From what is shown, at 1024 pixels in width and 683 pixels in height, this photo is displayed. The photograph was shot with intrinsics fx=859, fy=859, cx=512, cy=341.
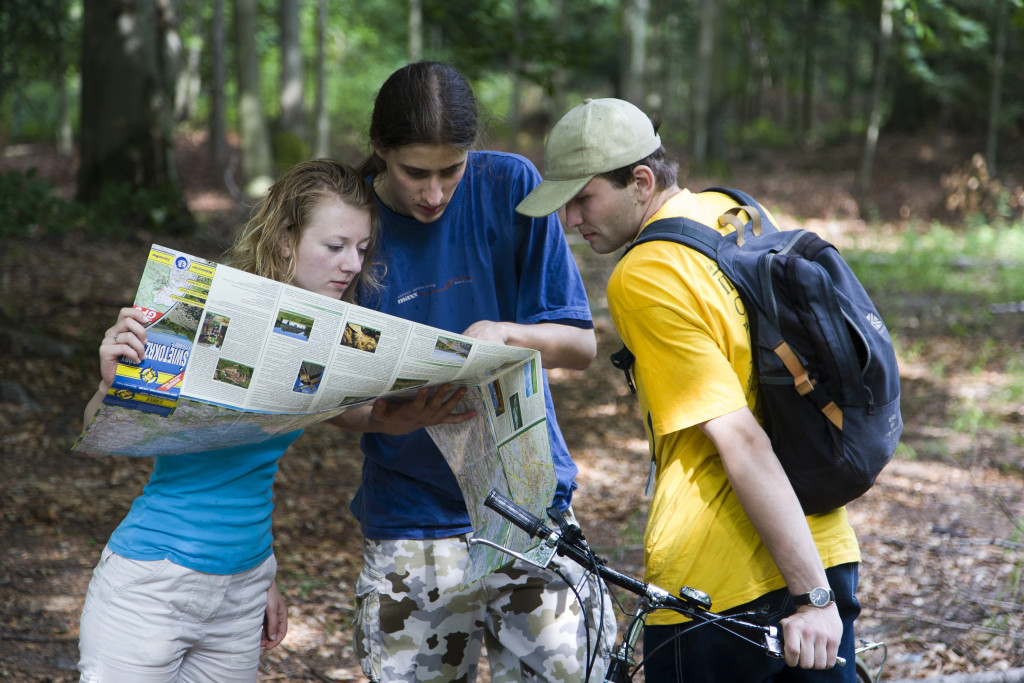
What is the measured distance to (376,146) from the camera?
7.54ft

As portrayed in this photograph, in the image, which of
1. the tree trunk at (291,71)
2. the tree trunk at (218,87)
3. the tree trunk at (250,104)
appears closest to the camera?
the tree trunk at (250,104)

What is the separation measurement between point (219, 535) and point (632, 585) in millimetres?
Result: 993

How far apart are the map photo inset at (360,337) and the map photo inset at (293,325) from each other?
0.25 feet

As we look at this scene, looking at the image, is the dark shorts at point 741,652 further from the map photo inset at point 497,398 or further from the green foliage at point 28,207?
the green foliage at point 28,207

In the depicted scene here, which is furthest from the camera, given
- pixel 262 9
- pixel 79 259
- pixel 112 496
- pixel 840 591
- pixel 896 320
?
pixel 262 9

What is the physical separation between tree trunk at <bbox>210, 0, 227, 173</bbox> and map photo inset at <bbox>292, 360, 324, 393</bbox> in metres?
17.2

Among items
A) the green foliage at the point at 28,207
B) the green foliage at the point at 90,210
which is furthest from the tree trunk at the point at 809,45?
the green foliage at the point at 28,207

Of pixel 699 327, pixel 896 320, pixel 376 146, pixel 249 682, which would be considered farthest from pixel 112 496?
pixel 896 320

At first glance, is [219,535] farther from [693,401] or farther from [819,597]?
[819,597]

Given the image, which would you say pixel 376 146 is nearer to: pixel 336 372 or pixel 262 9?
pixel 336 372

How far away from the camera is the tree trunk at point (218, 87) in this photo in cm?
1719

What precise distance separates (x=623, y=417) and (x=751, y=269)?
5646mm

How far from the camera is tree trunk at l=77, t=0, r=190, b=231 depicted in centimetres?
856

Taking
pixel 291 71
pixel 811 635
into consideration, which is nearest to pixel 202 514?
pixel 811 635
